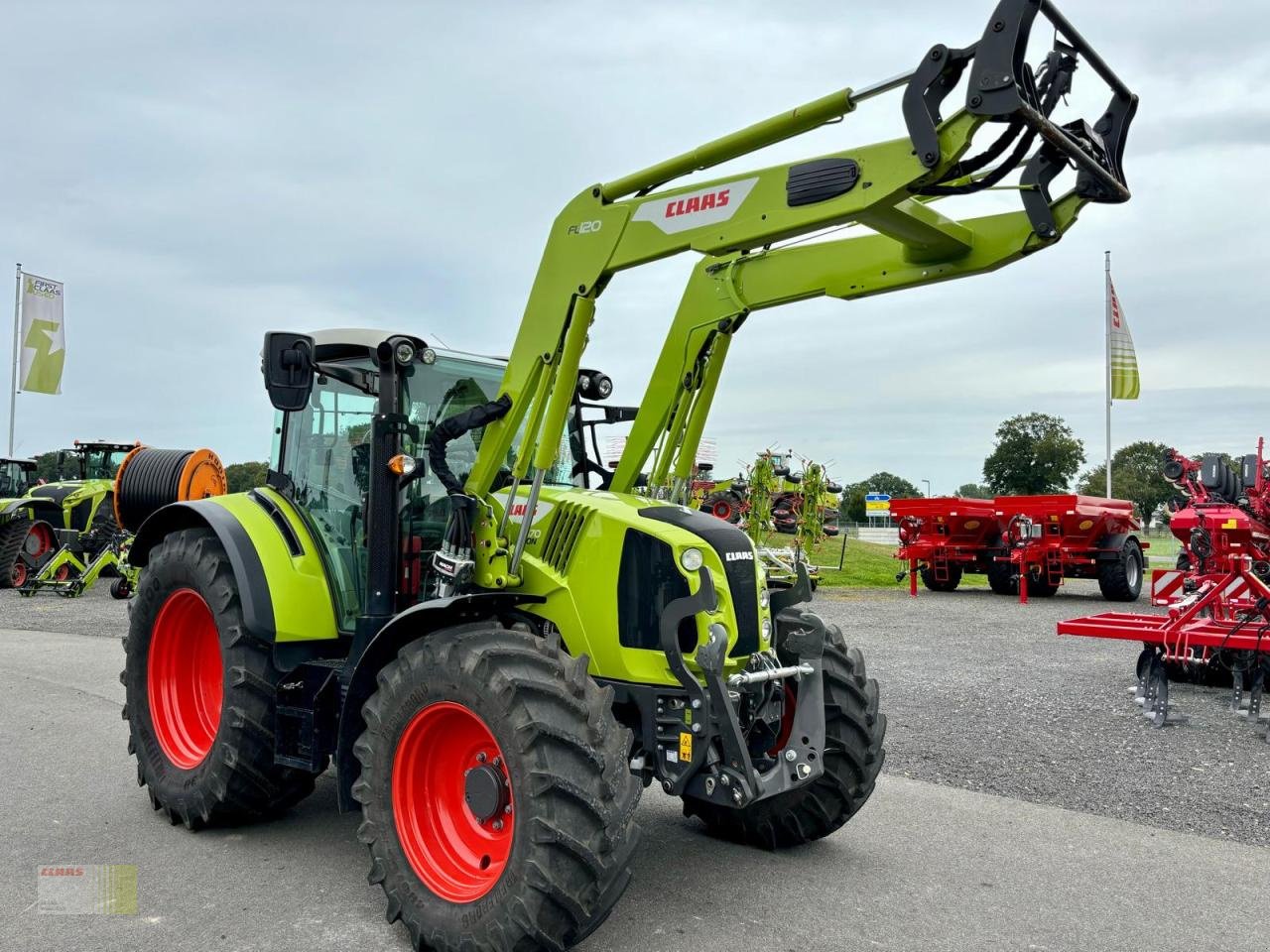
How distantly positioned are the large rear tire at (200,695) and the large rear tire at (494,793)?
1.11 m

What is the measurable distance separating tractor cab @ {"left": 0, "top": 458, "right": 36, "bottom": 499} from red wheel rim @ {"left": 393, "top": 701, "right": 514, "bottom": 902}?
21.2m

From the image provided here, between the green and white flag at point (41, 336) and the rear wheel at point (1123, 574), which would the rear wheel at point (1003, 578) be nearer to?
the rear wheel at point (1123, 574)

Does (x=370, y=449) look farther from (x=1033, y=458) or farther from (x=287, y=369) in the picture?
(x=1033, y=458)

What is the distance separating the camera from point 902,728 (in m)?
7.88

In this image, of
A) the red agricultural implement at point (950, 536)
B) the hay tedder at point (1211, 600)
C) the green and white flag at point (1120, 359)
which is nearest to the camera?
the hay tedder at point (1211, 600)

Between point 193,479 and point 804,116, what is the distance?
10083 millimetres

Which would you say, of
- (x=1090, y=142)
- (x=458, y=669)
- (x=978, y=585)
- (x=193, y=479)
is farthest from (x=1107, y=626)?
(x=978, y=585)

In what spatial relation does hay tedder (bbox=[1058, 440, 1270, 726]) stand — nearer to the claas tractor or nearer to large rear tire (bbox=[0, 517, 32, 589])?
the claas tractor

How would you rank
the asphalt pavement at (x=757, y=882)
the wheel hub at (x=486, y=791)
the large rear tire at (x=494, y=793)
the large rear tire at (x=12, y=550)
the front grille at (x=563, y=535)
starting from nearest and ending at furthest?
the large rear tire at (x=494, y=793)
the wheel hub at (x=486, y=791)
the asphalt pavement at (x=757, y=882)
the front grille at (x=563, y=535)
the large rear tire at (x=12, y=550)

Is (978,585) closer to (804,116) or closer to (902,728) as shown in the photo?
(902,728)

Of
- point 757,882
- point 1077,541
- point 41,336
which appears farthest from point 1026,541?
point 41,336

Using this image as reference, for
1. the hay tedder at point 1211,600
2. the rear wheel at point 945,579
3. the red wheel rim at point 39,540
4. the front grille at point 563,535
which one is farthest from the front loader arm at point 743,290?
the red wheel rim at point 39,540

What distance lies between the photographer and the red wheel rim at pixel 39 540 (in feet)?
63.4

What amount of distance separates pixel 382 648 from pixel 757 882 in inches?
76.6
